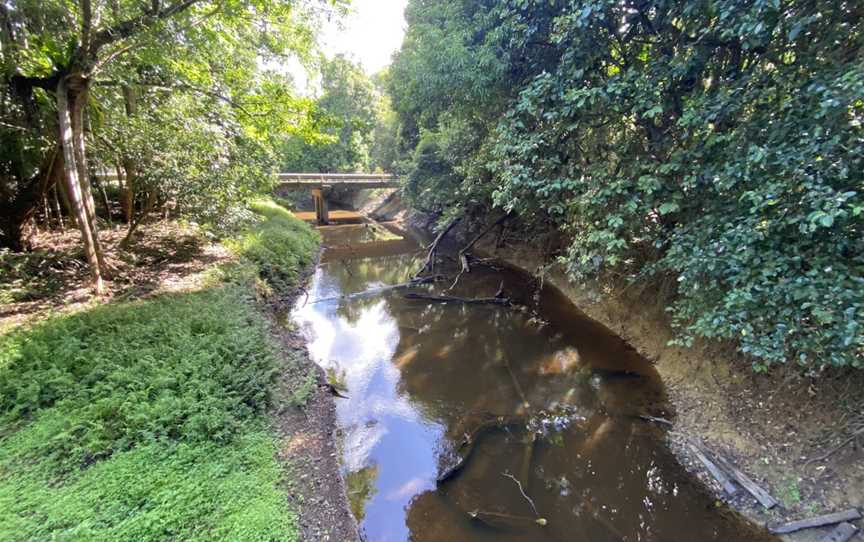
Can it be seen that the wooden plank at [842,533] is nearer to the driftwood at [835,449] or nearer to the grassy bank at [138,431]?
the driftwood at [835,449]

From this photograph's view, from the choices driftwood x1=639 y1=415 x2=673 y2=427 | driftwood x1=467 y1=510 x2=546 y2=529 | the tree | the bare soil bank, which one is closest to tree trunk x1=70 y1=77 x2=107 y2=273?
the tree

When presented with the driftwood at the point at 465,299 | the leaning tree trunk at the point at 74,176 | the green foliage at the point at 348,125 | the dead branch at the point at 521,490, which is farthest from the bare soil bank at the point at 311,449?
the green foliage at the point at 348,125

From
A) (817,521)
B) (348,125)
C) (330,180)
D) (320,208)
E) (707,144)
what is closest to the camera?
(817,521)

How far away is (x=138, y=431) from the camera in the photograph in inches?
157

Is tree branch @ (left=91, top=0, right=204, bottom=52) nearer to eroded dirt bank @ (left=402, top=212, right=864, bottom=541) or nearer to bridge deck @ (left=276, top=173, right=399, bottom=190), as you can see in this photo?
eroded dirt bank @ (left=402, top=212, right=864, bottom=541)

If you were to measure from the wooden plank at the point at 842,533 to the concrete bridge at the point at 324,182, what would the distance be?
19455mm

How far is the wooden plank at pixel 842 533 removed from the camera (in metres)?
3.53

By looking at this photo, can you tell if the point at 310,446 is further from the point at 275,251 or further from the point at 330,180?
the point at 330,180

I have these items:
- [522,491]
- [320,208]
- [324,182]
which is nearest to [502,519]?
[522,491]

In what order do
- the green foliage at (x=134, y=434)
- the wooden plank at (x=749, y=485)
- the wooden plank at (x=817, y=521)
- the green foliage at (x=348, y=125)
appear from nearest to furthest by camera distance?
the green foliage at (x=134, y=434) < the wooden plank at (x=817, y=521) < the wooden plank at (x=749, y=485) < the green foliage at (x=348, y=125)

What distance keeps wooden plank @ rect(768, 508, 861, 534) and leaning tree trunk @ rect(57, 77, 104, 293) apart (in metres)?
10.5

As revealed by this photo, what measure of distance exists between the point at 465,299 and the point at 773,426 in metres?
6.80

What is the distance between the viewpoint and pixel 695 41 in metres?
4.42

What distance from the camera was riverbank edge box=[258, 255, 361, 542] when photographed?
3.76 metres
